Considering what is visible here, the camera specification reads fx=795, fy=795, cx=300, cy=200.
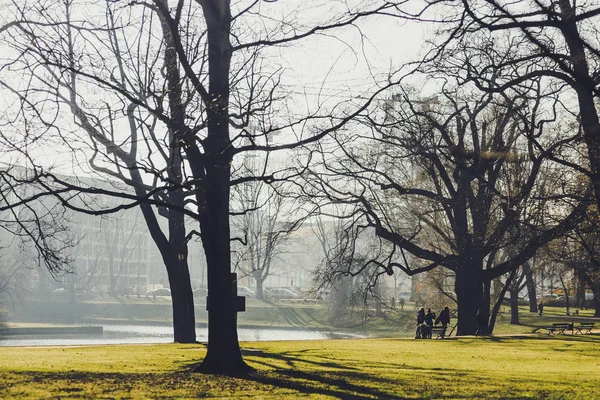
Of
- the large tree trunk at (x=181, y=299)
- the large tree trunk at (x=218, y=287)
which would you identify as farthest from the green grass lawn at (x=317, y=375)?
the large tree trunk at (x=181, y=299)

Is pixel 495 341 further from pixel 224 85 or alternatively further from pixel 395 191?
pixel 224 85

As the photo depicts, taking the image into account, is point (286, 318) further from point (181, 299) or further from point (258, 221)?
point (181, 299)

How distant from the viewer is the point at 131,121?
1039 inches

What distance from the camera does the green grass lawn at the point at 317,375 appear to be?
11.9 metres

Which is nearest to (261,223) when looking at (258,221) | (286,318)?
(258,221)

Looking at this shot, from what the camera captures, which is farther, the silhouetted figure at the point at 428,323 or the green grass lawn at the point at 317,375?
the silhouetted figure at the point at 428,323

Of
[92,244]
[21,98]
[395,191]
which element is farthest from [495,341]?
[92,244]

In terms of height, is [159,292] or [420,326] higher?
[159,292]

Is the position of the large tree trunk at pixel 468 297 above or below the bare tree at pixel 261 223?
below

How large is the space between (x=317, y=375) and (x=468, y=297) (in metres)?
21.6

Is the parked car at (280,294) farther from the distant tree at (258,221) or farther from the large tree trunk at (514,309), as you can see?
the large tree trunk at (514,309)

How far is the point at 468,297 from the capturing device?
35.1 meters

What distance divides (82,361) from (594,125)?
13.9 m

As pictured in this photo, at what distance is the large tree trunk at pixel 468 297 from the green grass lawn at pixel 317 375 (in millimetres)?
12121
